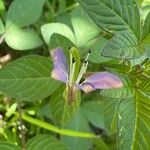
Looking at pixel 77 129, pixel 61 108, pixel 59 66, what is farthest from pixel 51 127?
pixel 59 66

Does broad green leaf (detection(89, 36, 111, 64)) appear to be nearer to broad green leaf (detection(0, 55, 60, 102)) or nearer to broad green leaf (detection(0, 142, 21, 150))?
broad green leaf (detection(0, 55, 60, 102))

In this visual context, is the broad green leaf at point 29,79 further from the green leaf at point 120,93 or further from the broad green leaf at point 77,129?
the broad green leaf at point 77,129

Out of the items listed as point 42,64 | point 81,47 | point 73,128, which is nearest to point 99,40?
point 81,47

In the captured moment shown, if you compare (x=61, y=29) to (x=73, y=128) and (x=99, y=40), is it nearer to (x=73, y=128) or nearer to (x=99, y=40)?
(x=99, y=40)

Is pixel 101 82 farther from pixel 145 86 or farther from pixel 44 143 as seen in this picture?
pixel 44 143

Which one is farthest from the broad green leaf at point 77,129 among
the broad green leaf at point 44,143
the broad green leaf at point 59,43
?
the broad green leaf at point 59,43

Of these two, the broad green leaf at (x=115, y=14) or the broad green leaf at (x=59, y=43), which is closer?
the broad green leaf at (x=115, y=14)
